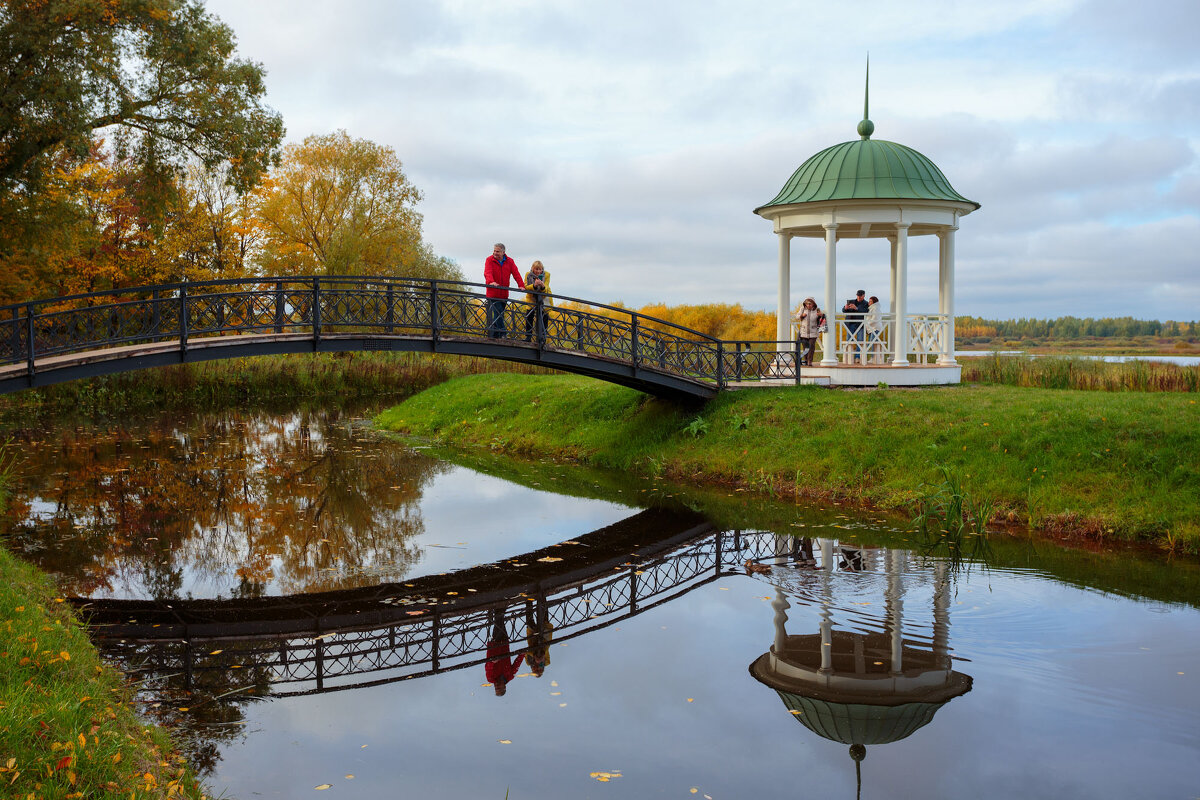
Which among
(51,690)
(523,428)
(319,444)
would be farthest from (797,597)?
(319,444)

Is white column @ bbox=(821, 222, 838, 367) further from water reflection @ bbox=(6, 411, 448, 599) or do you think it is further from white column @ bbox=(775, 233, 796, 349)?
water reflection @ bbox=(6, 411, 448, 599)

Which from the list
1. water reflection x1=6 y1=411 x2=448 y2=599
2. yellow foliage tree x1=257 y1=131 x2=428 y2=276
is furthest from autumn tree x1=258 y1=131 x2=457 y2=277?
water reflection x1=6 y1=411 x2=448 y2=599

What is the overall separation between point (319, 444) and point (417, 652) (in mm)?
14142

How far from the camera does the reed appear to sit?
687 inches

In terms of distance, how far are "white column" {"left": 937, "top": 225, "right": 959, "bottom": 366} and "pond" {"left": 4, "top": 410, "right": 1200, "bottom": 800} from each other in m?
7.68

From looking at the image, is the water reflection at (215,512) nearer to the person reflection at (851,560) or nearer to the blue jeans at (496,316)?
the blue jeans at (496,316)

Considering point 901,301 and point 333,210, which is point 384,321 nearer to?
point 901,301

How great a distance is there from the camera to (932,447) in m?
13.9

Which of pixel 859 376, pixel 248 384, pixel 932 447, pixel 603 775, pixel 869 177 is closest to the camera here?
pixel 603 775

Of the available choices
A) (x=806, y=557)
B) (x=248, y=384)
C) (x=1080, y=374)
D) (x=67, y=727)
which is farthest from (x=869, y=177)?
(x=248, y=384)

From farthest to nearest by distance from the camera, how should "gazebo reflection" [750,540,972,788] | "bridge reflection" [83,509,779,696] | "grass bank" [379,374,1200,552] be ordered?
1. "grass bank" [379,374,1200,552]
2. "bridge reflection" [83,509,779,696]
3. "gazebo reflection" [750,540,972,788]

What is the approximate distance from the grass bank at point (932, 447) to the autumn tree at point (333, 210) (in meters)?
26.0

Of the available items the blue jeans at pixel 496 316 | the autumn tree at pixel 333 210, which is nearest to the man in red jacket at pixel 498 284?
the blue jeans at pixel 496 316

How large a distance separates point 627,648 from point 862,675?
2.00 meters
